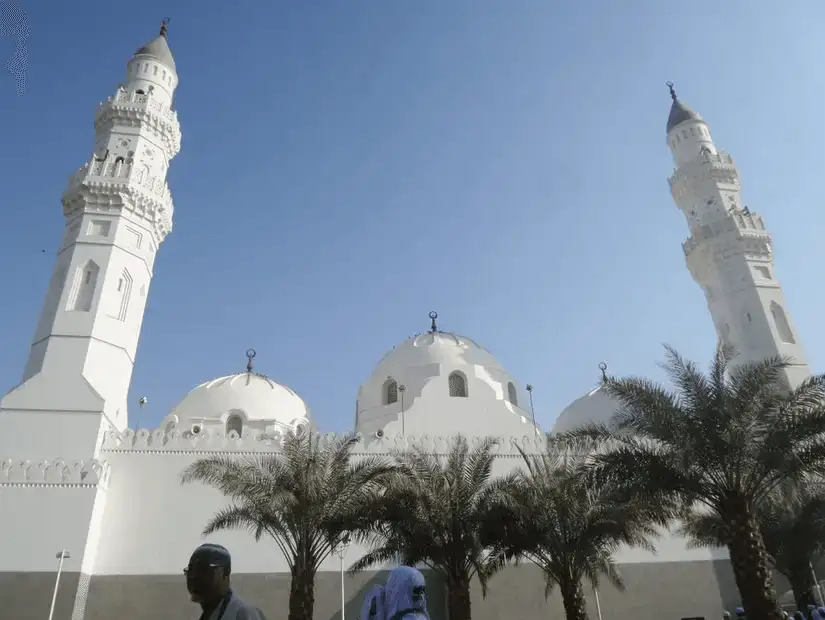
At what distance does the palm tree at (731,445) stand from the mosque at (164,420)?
8.04m

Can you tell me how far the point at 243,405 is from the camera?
83.6ft

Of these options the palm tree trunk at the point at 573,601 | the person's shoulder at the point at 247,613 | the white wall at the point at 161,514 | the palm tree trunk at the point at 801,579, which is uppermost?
the white wall at the point at 161,514

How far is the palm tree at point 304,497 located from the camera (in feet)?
43.9

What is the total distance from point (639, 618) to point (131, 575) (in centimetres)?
1476

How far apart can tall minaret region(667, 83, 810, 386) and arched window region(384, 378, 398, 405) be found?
13666 mm

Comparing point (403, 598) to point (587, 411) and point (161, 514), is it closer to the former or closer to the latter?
point (161, 514)

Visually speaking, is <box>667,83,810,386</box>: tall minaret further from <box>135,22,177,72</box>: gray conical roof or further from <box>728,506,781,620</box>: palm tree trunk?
<box>135,22,177,72</box>: gray conical roof

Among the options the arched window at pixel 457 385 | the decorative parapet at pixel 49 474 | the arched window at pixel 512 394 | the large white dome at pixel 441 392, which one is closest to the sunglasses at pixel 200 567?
the decorative parapet at pixel 49 474

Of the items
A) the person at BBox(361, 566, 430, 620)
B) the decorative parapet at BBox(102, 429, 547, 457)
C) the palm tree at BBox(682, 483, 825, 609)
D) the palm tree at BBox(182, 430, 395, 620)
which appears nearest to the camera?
the person at BBox(361, 566, 430, 620)

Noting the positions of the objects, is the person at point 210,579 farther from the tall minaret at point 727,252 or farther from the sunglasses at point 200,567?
the tall minaret at point 727,252

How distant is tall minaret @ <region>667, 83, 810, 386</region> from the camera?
24188mm

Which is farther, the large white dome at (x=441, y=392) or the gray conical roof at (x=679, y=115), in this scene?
the gray conical roof at (x=679, y=115)

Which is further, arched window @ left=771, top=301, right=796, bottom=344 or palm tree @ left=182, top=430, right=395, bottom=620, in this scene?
arched window @ left=771, top=301, right=796, bottom=344

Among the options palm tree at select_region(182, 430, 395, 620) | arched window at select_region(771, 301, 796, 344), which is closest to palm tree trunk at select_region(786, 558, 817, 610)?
arched window at select_region(771, 301, 796, 344)
